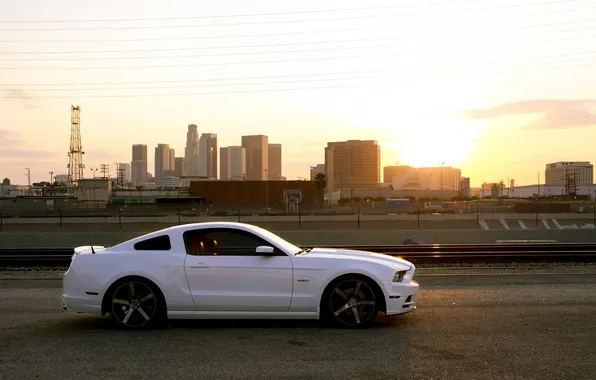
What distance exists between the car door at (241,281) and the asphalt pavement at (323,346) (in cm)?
36

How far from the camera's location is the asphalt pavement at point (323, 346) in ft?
18.9

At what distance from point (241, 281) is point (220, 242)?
668 millimetres

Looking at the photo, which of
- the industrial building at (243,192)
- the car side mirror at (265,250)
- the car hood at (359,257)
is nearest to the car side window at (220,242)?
the car side mirror at (265,250)

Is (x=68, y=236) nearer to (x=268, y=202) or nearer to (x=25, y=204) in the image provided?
(x=25, y=204)

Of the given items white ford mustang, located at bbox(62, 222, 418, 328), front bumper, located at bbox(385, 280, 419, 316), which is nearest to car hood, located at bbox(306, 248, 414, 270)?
white ford mustang, located at bbox(62, 222, 418, 328)

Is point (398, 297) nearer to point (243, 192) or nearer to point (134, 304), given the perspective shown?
point (134, 304)

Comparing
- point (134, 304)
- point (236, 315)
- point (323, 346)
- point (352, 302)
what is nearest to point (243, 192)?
point (134, 304)

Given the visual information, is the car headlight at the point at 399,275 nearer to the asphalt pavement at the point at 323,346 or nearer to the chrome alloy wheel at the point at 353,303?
the chrome alloy wheel at the point at 353,303

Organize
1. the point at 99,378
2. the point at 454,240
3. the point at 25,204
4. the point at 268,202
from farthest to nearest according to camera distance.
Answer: the point at 268,202 < the point at 25,204 < the point at 454,240 < the point at 99,378

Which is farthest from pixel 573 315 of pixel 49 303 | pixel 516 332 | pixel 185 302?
pixel 49 303

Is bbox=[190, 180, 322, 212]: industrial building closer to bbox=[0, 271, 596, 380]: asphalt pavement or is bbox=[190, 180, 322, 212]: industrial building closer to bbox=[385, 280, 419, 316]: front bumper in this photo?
bbox=[0, 271, 596, 380]: asphalt pavement

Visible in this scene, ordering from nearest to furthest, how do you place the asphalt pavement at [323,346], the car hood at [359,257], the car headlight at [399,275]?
the asphalt pavement at [323,346] → the car headlight at [399,275] → the car hood at [359,257]

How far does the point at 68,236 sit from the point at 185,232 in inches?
810

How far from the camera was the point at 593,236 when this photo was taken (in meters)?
26.7
